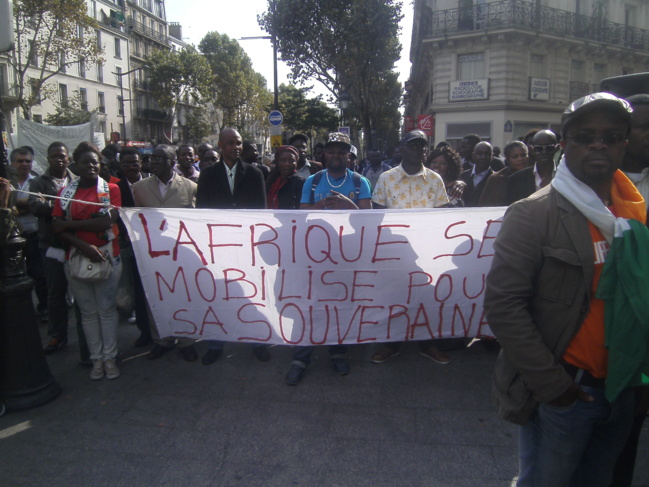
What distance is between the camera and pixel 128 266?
4.73 m

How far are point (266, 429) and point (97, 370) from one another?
5.55 ft

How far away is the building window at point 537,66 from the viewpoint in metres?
24.7

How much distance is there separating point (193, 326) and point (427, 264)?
1.95 meters

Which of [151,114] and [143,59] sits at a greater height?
[143,59]

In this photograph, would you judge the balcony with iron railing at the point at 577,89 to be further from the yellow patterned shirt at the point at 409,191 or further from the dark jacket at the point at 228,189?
the dark jacket at the point at 228,189

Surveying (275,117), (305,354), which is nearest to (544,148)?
(305,354)

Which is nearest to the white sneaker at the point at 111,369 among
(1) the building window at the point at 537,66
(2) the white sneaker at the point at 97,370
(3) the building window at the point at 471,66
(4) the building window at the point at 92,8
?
(2) the white sneaker at the point at 97,370

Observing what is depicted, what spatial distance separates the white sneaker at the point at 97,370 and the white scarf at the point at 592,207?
3754 mm

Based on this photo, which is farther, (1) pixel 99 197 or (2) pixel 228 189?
(2) pixel 228 189

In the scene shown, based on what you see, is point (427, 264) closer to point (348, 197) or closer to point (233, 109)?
point (348, 197)

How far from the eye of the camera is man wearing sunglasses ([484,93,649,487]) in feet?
5.38

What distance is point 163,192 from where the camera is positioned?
4.64m

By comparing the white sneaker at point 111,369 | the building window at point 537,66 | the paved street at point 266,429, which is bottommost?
the paved street at point 266,429

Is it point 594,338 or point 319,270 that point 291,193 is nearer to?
point 319,270
